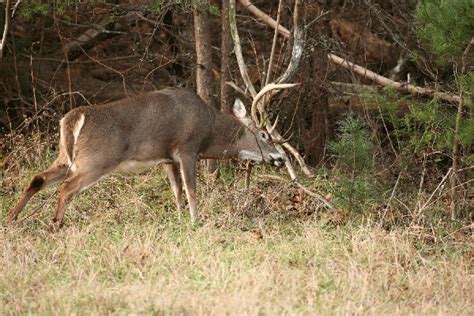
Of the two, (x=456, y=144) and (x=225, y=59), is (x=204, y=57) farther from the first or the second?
(x=456, y=144)

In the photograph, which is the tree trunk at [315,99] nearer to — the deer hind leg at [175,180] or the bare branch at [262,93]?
the bare branch at [262,93]

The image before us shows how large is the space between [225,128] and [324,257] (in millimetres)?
3026

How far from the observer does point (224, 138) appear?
432 inches

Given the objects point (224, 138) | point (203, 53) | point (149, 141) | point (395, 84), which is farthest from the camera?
point (395, 84)

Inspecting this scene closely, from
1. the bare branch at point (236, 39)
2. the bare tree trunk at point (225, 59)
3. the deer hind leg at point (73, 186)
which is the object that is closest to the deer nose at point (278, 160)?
the bare branch at point (236, 39)

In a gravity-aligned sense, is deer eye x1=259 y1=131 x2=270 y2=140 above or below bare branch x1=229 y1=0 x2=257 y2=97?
below

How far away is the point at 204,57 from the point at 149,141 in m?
2.18

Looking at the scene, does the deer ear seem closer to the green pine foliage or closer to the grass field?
the grass field

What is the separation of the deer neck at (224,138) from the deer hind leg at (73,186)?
62.8 inches

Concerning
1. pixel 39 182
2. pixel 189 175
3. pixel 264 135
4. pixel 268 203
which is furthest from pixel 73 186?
pixel 264 135

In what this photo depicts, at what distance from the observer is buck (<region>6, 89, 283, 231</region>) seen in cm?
970

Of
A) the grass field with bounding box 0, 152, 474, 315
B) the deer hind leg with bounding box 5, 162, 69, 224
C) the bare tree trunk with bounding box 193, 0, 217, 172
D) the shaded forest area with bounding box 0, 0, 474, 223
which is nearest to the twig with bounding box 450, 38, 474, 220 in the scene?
the shaded forest area with bounding box 0, 0, 474, 223

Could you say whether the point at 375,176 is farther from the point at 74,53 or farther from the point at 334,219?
the point at 74,53

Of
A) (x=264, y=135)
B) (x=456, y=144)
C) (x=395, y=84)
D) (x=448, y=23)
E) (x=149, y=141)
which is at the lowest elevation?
(x=395, y=84)
